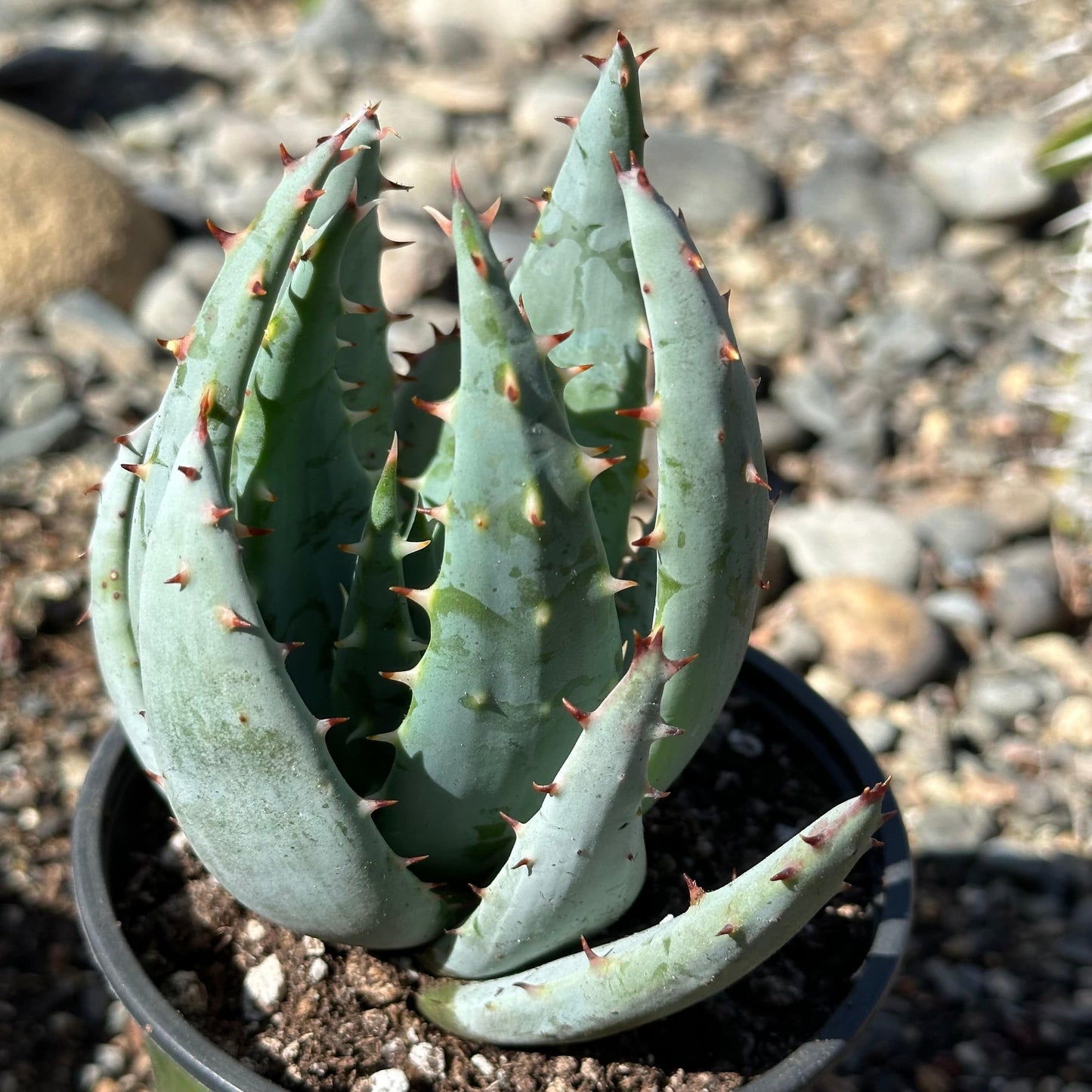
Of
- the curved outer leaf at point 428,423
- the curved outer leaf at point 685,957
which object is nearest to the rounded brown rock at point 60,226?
the curved outer leaf at point 428,423

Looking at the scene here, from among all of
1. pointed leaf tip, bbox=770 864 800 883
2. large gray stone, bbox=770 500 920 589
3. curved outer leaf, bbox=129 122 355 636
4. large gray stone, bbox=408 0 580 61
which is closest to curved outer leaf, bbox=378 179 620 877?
curved outer leaf, bbox=129 122 355 636

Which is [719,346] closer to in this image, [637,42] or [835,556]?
[835,556]

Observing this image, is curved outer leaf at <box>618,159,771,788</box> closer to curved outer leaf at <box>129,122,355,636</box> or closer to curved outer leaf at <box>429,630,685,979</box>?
curved outer leaf at <box>429,630,685,979</box>

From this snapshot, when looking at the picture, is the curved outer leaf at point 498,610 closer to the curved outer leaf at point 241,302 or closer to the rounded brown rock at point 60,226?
the curved outer leaf at point 241,302

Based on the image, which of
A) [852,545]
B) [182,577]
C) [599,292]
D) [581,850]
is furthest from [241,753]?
[852,545]

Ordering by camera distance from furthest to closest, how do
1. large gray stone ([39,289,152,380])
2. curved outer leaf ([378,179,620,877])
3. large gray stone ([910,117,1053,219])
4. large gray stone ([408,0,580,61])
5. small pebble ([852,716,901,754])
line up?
large gray stone ([408,0,580,61]), large gray stone ([910,117,1053,219]), large gray stone ([39,289,152,380]), small pebble ([852,716,901,754]), curved outer leaf ([378,179,620,877])

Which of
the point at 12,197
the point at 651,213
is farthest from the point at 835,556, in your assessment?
the point at 12,197
